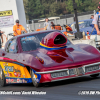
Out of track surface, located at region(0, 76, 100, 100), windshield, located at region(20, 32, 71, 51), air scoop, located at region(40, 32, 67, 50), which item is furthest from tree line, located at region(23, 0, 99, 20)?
track surface, located at region(0, 76, 100, 100)

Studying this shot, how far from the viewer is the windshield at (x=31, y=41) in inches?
282

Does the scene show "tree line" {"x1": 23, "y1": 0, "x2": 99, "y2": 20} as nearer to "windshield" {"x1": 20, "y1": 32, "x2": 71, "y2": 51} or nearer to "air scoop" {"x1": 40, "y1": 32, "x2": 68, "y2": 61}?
"windshield" {"x1": 20, "y1": 32, "x2": 71, "y2": 51}

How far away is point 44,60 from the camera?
6102mm

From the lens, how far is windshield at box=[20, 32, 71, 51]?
7154mm

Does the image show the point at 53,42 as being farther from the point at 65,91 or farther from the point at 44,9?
the point at 44,9

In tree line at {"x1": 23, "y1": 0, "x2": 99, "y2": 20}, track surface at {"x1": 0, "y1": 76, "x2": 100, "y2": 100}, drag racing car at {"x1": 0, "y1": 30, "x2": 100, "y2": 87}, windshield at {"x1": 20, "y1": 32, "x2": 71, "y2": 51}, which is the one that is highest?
windshield at {"x1": 20, "y1": 32, "x2": 71, "y2": 51}

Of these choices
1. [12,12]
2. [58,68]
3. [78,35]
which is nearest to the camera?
[58,68]

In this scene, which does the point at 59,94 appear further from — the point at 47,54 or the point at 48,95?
the point at 47,54

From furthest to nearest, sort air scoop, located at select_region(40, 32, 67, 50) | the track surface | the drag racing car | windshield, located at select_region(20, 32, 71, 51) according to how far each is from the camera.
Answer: windshield, located at select_region(20, 32, 71, 51) → air scoop, located at select_region(40, 32, 67, 50) → the drag racing car → the track surface

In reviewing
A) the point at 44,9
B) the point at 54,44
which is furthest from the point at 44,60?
the point at 44,9

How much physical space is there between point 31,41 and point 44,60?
1318 mm

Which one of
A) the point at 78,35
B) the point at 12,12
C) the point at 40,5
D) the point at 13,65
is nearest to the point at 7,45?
the point at 13,65

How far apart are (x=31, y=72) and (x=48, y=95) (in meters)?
1.03

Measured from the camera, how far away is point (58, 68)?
5.86 metres
